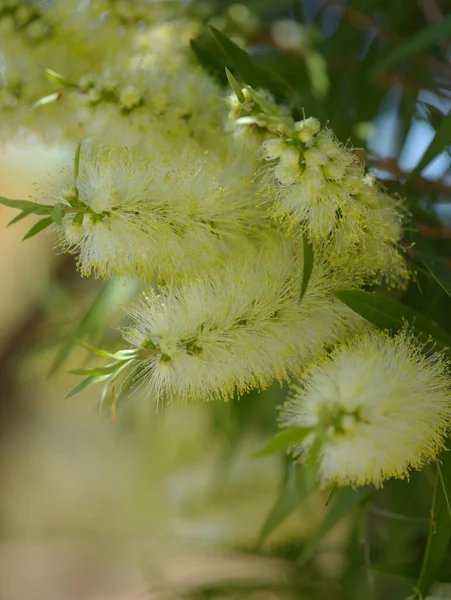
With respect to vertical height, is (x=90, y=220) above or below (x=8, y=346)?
above

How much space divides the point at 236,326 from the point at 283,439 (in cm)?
13

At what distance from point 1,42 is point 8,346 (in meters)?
1.16

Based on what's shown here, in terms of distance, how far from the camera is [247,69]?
0.52m

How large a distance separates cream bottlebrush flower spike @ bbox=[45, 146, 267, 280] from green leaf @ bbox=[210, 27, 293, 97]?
101 mm

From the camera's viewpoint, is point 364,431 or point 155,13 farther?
point 155,13

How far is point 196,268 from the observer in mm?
471

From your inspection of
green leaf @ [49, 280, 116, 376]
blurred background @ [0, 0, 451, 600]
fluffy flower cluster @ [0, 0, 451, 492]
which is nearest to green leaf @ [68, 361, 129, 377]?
fluffy flower cluster @ [0, 0, 451, 492]

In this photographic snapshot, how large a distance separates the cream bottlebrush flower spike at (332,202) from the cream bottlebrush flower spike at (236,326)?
0.11 ft

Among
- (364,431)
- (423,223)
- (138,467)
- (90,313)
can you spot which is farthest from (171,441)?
(364,431)

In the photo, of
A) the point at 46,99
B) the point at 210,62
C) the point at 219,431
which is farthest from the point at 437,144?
the point at 219,431

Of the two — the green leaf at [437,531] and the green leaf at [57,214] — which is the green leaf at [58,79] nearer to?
the green leaf at [57,214]

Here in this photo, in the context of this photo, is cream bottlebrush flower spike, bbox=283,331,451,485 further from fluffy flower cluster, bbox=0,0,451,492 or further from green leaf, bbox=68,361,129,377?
green leaf, bbox=68,361,129,377

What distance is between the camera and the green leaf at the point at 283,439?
0.34 metres

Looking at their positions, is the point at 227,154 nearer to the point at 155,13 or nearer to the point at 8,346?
the point at 155,13
